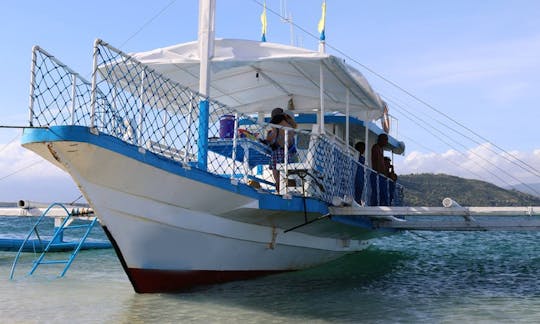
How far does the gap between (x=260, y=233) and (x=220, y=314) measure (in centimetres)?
225

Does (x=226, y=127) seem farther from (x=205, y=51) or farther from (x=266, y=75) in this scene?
(x=266, y=75)

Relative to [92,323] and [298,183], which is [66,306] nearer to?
[92,323]

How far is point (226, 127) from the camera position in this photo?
1016cm

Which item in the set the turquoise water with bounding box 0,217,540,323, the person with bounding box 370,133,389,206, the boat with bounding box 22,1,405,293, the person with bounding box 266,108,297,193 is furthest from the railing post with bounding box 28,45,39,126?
the person with bounding box 370,133,389,206

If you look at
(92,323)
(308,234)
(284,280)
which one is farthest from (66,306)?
(308,234)

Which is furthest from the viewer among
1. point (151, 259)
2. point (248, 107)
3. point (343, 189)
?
point (248, 107)

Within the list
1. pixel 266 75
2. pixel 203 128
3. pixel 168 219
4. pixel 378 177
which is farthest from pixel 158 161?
pixel 378 177

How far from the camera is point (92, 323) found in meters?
6.56

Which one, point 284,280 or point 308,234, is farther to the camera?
point 308,234

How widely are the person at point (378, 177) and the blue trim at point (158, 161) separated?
3.45 meters

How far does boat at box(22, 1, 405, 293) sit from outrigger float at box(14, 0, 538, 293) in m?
0.02

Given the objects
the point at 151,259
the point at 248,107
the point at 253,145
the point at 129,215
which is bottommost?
the point at 151,259

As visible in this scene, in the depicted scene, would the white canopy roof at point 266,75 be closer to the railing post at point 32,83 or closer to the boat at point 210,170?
the boat at point 210,170

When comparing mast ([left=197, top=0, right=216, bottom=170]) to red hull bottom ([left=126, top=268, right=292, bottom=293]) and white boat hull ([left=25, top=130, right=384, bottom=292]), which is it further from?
red hull bottom ([left=126, top=268, right=292, bottom=293])
